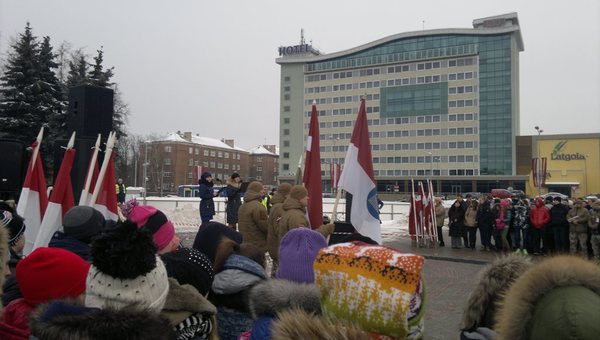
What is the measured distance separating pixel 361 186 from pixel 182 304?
5599mm

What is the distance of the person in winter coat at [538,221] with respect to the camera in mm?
13766

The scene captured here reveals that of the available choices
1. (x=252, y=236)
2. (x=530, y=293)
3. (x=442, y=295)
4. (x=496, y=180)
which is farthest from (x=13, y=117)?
(x=496, y=180)

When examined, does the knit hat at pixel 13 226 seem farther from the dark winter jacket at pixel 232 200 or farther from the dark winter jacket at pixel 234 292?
the dark winter jacket at pixel 232 200

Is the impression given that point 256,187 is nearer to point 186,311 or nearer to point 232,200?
point 186,311

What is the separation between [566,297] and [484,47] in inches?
3727

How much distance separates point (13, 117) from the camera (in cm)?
1669

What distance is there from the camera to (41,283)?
2264 mm

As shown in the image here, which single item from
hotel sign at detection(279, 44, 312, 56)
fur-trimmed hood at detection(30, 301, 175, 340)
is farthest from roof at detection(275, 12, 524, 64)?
fur-trimmed hood at detection(30, 301, 175, 340)

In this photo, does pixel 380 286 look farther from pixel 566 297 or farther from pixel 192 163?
pixel 192 163

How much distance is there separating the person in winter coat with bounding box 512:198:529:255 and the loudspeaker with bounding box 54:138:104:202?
12.8 meters

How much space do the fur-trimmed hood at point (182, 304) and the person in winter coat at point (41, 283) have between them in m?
0.45

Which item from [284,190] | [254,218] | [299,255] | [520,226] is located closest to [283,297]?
[299,255]

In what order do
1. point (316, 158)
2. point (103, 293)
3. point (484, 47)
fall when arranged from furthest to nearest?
point (484, 47), point (316, 158), point (103, 293)

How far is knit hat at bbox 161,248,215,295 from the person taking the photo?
276cm
